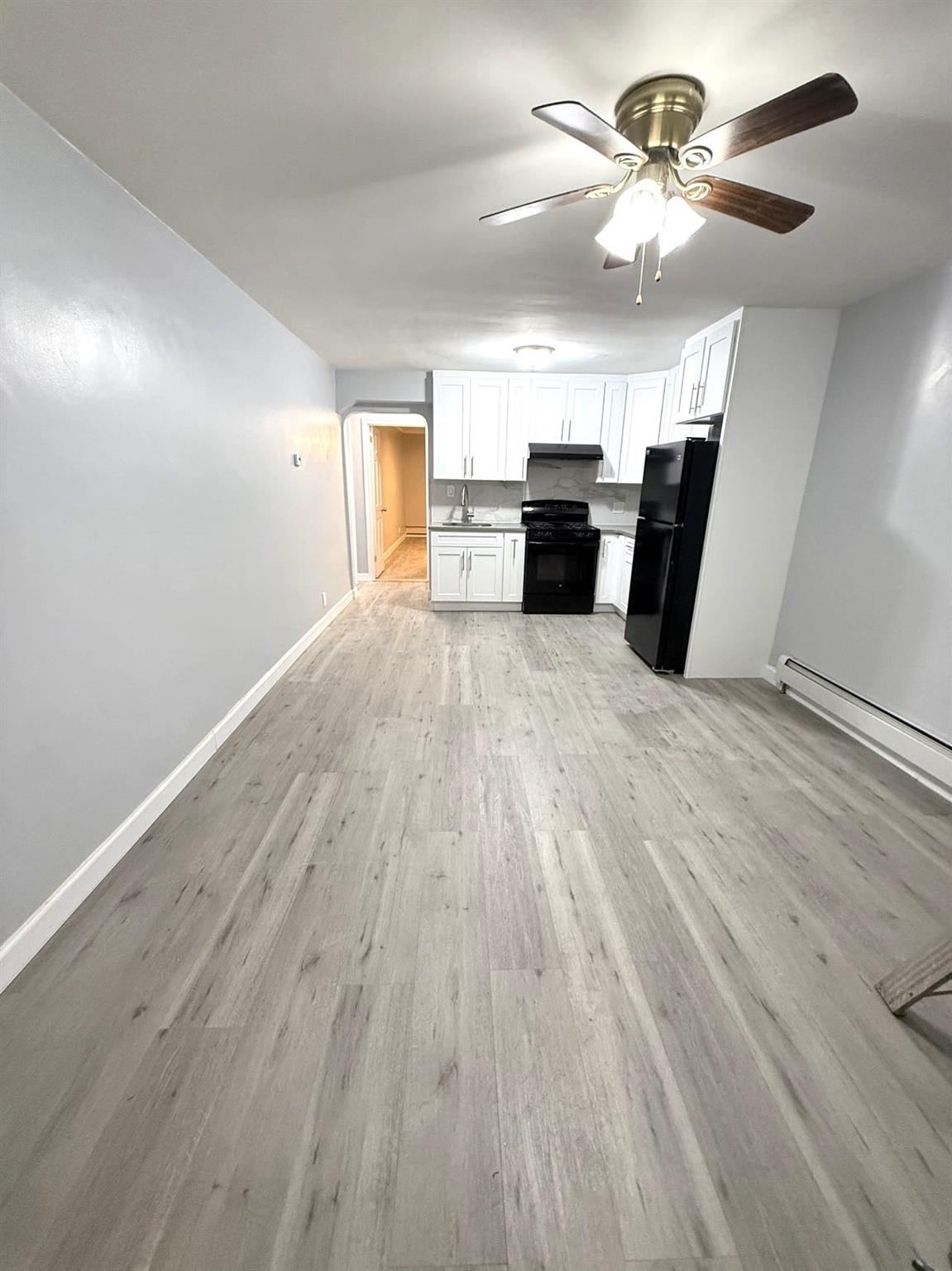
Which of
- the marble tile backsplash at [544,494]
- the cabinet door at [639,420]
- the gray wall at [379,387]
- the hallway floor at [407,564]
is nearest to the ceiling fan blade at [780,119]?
the cabinet door at [639,420]

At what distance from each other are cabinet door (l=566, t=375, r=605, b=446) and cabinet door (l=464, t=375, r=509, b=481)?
66 centimetres

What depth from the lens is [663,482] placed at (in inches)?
141

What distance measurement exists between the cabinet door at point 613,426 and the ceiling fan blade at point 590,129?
3.86m

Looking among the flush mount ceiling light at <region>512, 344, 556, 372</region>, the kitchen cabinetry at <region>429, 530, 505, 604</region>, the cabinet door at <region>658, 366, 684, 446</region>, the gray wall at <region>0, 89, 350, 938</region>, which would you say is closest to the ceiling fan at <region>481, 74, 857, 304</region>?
the gray wall at <region>0, 89, 350, 938</region>

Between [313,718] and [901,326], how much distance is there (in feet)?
12.8

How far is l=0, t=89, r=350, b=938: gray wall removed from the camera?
4.61 ft

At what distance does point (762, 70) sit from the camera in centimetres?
120

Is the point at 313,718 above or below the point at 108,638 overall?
below

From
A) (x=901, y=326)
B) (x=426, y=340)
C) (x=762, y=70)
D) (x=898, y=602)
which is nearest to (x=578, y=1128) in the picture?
(x=762, y=70)

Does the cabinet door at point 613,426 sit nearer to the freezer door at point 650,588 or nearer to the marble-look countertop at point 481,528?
the marble-look countertop at point 481,528

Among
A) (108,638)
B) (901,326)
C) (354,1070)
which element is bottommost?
(354,1070)

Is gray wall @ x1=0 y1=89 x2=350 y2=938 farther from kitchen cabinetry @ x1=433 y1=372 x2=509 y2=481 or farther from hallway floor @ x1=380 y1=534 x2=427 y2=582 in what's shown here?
hallway floor @ x1=380 y1=534 x2=427 y2=582

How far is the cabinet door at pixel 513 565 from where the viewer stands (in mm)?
5059

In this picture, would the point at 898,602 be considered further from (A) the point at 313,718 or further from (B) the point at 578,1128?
(A) the point at 313,718
